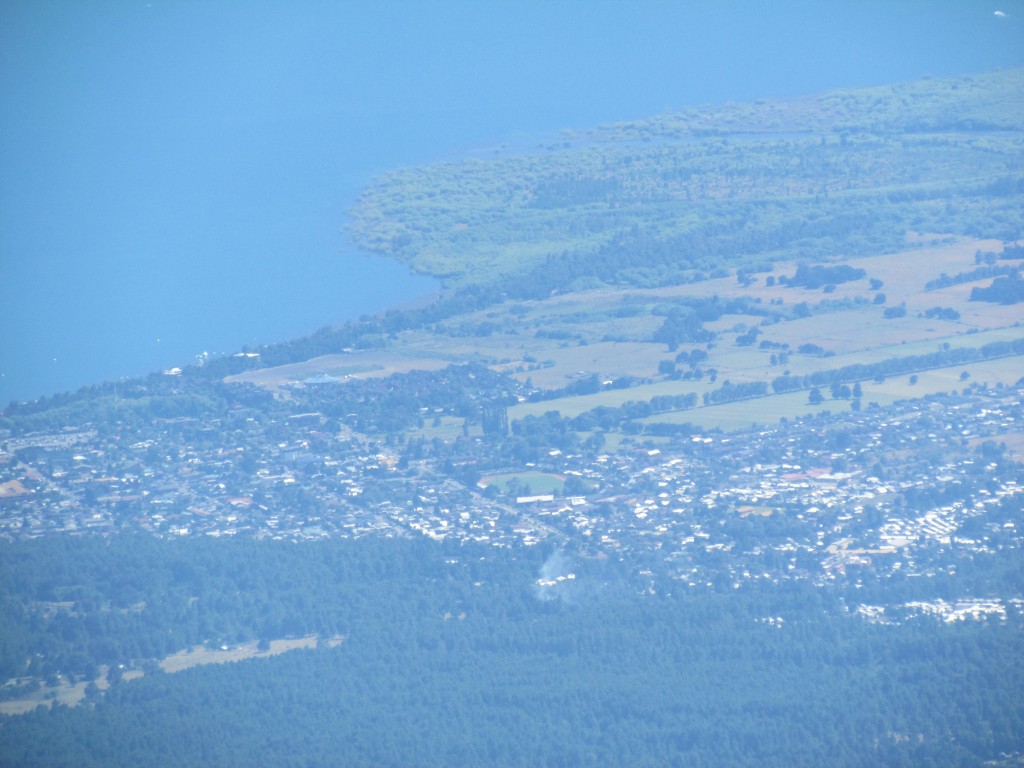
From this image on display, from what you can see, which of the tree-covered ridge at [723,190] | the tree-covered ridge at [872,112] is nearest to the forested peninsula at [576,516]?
the tree-covered ridge at [723,190]

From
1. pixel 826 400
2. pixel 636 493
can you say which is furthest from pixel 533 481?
pixel 826 400

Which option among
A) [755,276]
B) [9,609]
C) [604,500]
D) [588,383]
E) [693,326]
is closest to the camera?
[9,609]

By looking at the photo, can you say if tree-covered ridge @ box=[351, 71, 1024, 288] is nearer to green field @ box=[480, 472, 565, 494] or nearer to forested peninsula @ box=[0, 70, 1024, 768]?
forested peninsula @ box=[0, 70, 1024, 768]

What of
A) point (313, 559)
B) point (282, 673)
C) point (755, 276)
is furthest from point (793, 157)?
point (282, 673)

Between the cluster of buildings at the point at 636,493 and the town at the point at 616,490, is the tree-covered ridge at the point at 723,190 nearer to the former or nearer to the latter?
the town at the point at 616,490

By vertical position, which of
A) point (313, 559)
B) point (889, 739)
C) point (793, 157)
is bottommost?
point (889, 739)

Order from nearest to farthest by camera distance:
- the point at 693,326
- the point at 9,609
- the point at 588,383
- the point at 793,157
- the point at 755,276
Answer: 1. the point at 9,609
2. the point at 588,383
3. the point at 693,326
4. the point at 755,276
5. the point at 793,157

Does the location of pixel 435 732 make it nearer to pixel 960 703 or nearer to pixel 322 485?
pixel 960 703

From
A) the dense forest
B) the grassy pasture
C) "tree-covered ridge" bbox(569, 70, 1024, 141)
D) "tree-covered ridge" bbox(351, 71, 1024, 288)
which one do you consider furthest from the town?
"tree-covered ridge" bbox(569, 70, 1024, 141)

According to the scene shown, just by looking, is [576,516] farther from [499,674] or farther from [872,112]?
[872,112]
